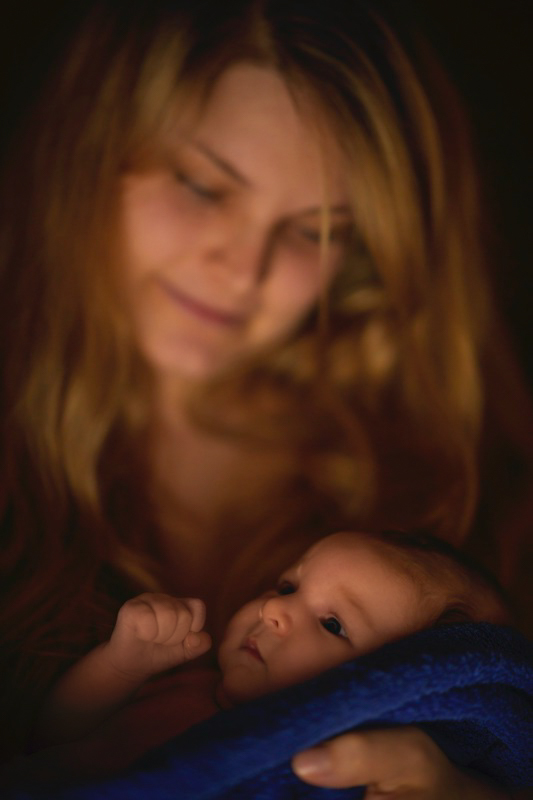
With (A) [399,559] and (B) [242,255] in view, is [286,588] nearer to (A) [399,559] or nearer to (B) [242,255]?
(A) [399,559]

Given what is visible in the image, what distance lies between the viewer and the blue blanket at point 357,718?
621mm

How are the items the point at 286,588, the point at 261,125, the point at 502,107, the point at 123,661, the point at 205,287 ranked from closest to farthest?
1. the point at 123,661
2. the point at 286,588
3. the point at 261,125
4. the point at 205,287
5. the point at 502,107

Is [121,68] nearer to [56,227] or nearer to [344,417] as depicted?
[56,227]

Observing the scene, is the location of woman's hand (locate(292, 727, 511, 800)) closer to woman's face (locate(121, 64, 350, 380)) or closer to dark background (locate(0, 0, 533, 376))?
woman's face (locate(121, 64, 350, 380))

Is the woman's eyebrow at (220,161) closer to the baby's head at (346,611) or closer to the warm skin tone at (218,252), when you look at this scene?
the warm skin tone at (218,252)

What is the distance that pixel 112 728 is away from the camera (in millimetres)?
771

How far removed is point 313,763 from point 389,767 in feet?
0.25

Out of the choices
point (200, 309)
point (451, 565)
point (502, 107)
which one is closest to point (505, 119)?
point (502, 107)

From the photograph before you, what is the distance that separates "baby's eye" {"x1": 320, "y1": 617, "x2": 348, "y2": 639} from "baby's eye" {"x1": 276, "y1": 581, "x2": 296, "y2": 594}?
77 mm

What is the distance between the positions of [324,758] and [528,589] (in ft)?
2.44

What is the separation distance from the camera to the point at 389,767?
0.67m

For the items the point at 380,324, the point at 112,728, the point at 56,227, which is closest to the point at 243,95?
the point at 56,227

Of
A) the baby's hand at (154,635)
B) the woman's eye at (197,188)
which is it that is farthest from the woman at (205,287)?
the baby's hand at (154,635)

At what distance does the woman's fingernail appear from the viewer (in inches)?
25.5
